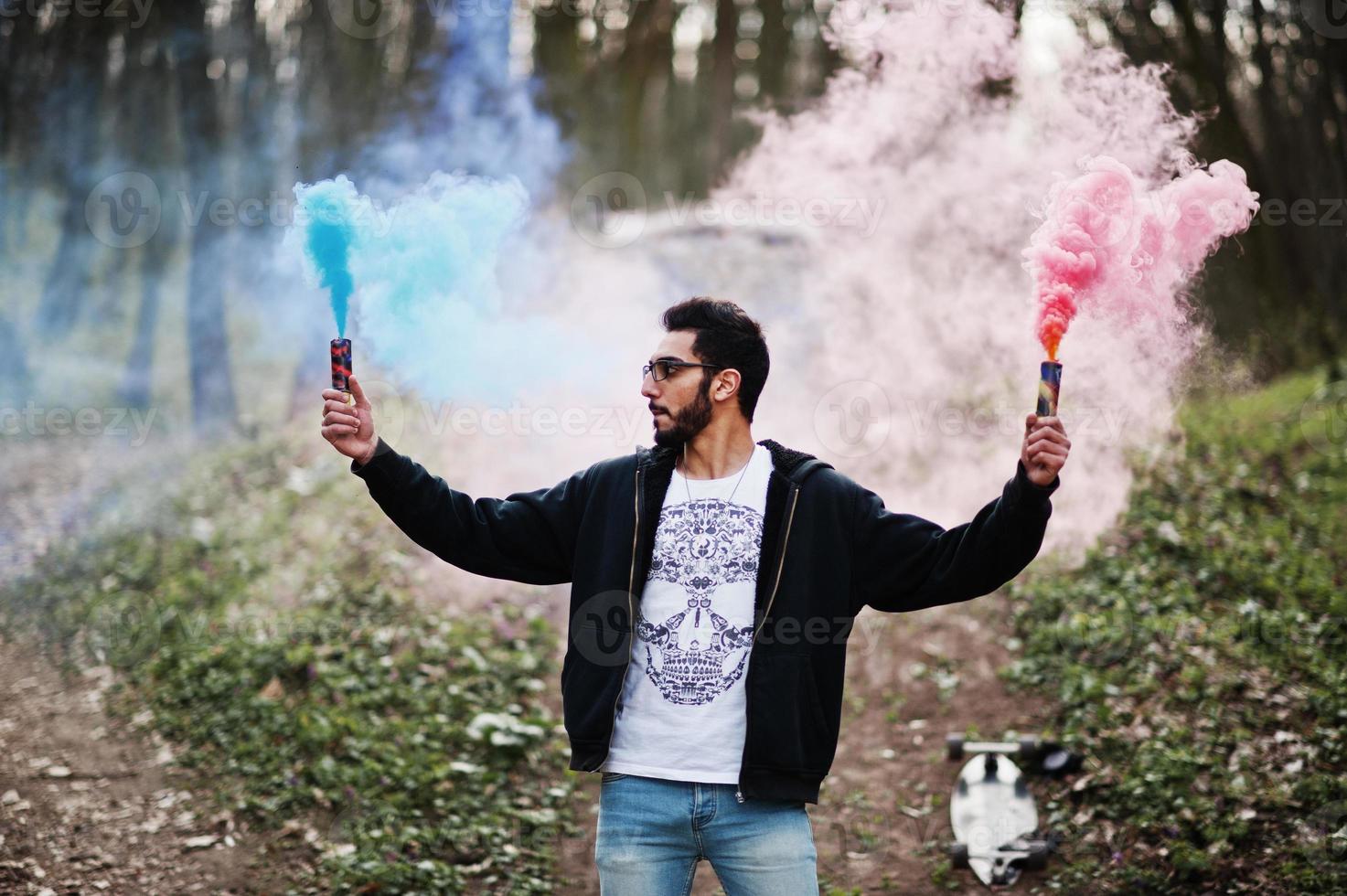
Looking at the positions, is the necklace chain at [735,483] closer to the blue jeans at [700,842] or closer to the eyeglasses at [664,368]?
the eyeglasses at [664,368]

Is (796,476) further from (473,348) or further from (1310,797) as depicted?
(473,348)

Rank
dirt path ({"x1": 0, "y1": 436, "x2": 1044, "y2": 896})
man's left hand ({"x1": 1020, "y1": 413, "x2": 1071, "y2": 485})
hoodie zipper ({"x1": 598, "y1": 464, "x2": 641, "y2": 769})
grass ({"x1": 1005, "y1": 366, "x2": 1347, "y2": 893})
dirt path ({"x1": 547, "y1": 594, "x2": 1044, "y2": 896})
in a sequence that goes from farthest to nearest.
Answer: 1. dirt path ({"x1": 547, "y1": 594, "x2": 1044, "y2": 896})
2. dirt path ({"x1": 0, "y1": 436, "x2": 1044, "y2": 896})
3. grass ({"x1": 1005, "y1": 366, "x2": 1347, "y2": 893})
4. hoodie zipper ({"x1": 598, "y1": 464, "x2": 641, "y2": 769})
5. man's left hand ({"x1": 1020, "y1": 413, "x2": 1071, "y2": 485})

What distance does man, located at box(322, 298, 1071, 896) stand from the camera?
291 centimetres

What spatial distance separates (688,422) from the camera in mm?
3332

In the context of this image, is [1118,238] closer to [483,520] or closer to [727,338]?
[727,338]

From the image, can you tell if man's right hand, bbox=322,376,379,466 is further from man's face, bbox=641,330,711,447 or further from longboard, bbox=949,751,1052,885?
longboard, bbox=949,751,1052,885

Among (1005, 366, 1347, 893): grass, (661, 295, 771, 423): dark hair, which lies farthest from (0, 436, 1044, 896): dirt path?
(661, 295, 771, 423): dark hair

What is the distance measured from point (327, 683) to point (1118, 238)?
18.1ft

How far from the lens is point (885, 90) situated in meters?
8.00

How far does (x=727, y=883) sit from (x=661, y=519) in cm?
105

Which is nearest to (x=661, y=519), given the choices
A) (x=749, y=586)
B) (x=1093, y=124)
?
(x=749, y=586)

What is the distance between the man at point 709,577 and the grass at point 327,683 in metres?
2.68

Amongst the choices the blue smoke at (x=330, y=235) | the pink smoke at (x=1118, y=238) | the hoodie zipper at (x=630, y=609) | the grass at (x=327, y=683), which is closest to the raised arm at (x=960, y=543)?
the pink smoke at (x=1118, y=238)

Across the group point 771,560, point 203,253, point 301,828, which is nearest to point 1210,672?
point 771,560
